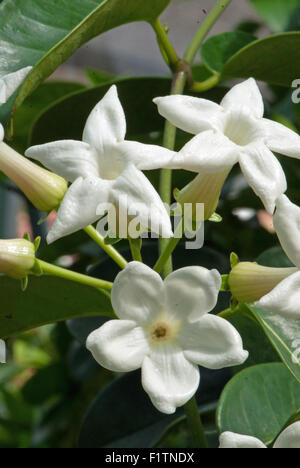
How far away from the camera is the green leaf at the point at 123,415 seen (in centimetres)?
104

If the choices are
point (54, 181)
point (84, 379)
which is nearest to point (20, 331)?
point (54, 181)

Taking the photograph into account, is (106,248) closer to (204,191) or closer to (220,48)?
(204,191)

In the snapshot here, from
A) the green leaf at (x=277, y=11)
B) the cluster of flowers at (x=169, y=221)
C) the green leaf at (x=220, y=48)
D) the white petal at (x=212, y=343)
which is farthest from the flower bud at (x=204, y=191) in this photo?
the green leaf at (x=277, y=11)

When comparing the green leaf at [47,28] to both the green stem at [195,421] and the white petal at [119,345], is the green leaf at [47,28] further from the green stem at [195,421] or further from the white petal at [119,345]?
the green stem at [195,421]

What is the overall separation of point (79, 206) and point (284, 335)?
10.4 inches

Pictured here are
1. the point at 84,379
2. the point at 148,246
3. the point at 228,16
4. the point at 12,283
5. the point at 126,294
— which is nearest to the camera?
the point at 126,294

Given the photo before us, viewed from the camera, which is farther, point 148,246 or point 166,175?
point 148,246

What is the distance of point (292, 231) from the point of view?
2.02 feet

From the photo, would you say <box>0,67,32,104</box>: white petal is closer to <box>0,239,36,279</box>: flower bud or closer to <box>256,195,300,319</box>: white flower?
<box>0,239,36,279</box>: flower bud

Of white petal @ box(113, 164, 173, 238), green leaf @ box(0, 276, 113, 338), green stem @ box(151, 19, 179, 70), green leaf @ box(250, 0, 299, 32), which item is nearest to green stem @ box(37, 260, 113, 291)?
green leaf @ box(0, 276, 113, 338)

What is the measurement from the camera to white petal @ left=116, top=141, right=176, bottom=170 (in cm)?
61

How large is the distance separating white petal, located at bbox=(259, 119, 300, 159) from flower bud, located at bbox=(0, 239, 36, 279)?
25cm

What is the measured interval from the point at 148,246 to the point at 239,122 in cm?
37
